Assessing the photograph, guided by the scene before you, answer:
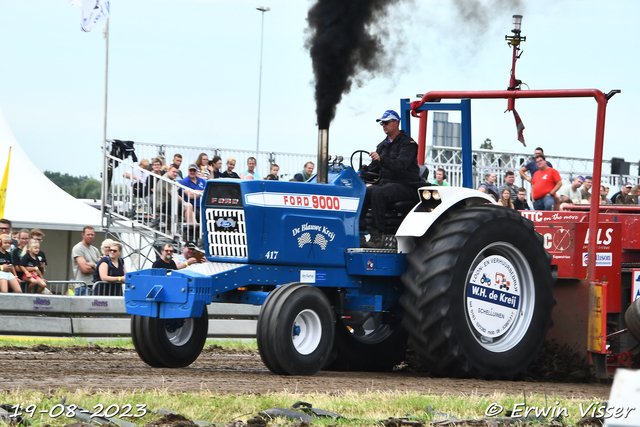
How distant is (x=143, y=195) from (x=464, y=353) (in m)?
7.93

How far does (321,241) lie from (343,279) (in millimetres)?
426

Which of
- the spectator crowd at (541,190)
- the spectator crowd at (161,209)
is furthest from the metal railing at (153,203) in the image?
the spectator crowd at (541,190)

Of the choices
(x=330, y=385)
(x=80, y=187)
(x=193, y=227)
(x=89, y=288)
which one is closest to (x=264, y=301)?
(x=330, y=385)

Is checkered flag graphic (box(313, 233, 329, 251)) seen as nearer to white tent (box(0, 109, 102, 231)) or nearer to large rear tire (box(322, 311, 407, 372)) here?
large rear tire (box(322, 311, 407, 372))

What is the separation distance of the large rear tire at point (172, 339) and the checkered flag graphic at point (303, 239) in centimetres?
95

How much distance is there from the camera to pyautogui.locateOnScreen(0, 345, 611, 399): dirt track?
5.79 meters

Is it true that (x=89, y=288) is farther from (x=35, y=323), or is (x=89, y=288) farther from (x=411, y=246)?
(x=411, y=246)

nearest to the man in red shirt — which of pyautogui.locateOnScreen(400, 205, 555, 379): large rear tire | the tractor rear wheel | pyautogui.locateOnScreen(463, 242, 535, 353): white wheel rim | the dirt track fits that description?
pyautogui.locateOnScreen(400, 205, 555, 379): large rear tire

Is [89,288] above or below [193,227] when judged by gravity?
below

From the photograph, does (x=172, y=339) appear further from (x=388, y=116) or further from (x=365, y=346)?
(x=388, y=116)

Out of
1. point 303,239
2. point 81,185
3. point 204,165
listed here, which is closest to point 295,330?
point 303,239

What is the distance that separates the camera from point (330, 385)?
21.1 ft

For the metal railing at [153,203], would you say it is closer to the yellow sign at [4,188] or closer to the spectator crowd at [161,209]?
the spectator crowd at [161,209]

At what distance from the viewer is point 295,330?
7.04m
